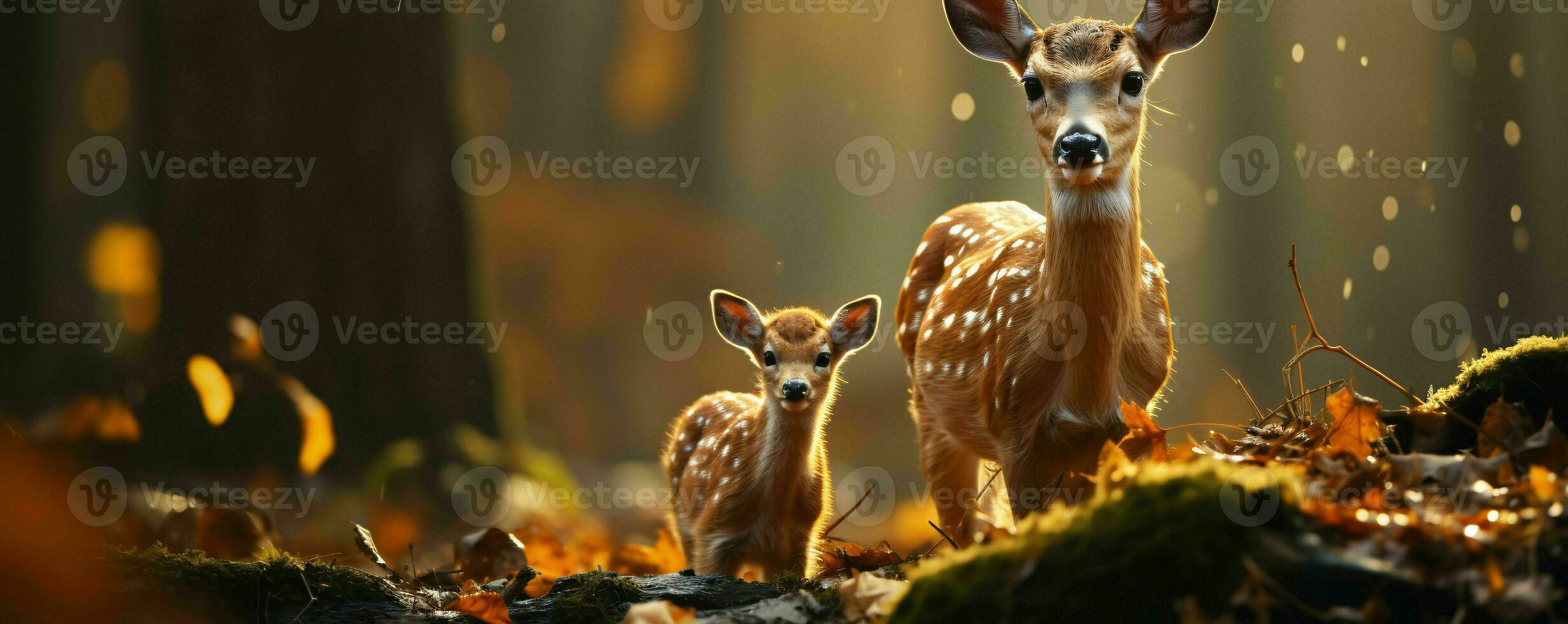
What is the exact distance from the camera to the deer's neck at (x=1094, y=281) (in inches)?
110

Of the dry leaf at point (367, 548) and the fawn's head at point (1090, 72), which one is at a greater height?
the fawn's head at point (1090, 72)

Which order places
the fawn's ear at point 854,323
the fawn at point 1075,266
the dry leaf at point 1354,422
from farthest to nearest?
1. the fawn's ear at point 854,323
2. the fawn at point 1075,266
3. the dry leaf at point 1354,422

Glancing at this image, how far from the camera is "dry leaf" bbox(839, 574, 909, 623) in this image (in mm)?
1972

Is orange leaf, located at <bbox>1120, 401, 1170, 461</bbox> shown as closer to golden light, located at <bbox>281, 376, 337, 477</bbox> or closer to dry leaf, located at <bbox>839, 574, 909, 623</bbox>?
dry leaf, located at <bbox>839, 574, 909, 623</bbox>

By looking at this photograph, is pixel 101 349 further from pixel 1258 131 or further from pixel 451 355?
pixel 1258 131

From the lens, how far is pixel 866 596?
2.04m

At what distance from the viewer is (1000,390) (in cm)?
297

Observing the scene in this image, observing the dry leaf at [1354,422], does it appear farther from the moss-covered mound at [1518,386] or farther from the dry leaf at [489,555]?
the dry leaf at [489,555]

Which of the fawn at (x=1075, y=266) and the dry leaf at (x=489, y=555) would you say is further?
the dry leaf at (x=489, y=555)

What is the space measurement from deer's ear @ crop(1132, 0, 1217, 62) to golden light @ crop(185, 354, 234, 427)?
13.7 ft

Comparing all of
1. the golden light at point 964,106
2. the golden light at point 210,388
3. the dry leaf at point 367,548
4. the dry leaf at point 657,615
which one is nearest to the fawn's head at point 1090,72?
the dry leaf at point 657,615

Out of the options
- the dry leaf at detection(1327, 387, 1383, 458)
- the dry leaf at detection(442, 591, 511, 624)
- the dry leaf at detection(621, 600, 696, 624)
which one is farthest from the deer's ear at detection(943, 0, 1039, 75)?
the dry leaf at detection(442, 591, 511, 624)

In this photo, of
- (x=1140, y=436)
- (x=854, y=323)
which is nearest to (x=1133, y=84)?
(x=1140, y=436)

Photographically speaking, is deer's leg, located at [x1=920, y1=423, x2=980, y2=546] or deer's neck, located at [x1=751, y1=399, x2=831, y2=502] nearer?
deer's neck, located at [x1=751, y1=399, x2=831, y2=502]
